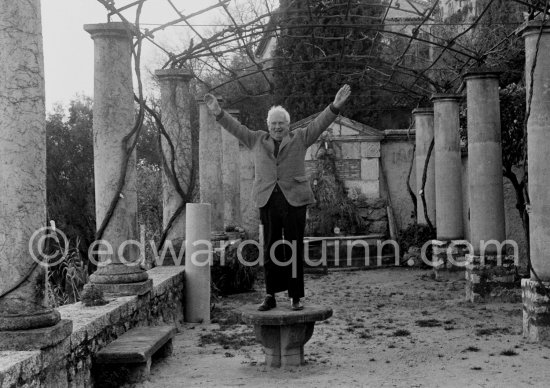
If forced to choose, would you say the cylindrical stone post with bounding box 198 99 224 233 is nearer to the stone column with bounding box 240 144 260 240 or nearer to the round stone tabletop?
the stone column with bounding box 240 144 260 240

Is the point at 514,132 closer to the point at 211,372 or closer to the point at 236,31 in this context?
the point at 236,31

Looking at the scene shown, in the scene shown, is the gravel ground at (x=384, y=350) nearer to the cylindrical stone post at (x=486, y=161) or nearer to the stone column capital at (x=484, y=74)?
the cylindrical stone post at (x=486, y=161)

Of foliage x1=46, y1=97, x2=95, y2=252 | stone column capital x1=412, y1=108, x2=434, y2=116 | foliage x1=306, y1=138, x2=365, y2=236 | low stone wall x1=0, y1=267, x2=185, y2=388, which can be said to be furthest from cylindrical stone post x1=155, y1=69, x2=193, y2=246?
foliage x1=46, y1=97, x2=95, y2=252

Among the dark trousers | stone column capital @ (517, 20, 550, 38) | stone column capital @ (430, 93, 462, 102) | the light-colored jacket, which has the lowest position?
the dark trousers

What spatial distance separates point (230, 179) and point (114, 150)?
7977 mm

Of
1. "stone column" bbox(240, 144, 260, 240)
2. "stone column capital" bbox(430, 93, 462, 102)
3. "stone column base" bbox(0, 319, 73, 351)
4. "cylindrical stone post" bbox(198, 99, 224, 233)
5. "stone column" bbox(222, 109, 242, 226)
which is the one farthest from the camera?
"stone column" bbox(240, 144, 260, 240)

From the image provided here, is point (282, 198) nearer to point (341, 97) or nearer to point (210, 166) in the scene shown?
point (341, 97)

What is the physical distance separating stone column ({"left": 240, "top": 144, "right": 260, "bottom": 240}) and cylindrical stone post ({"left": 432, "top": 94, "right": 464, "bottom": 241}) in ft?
18.0

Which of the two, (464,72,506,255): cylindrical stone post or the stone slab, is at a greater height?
(464,72,506,255): cylindrical stone post

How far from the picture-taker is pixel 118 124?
655 centimetres

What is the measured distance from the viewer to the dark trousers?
597 cm

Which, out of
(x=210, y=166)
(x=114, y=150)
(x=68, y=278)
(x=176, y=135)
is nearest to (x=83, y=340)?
(x=114, y=150)

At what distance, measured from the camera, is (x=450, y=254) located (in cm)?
1207

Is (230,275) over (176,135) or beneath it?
beneath
